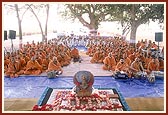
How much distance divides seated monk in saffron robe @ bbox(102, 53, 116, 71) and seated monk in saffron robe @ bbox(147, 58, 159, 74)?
58 centimetres

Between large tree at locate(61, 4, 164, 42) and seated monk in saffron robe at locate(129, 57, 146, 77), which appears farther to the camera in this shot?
seated monk in saffron robe at locate(129, 57, 146, 77)

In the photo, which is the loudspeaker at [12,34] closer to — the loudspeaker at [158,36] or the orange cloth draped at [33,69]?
the orange cloth draped at [33,69]

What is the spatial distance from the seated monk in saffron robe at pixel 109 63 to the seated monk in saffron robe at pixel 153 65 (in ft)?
1.90

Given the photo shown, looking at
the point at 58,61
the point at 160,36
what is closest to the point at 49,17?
the point at 58,61

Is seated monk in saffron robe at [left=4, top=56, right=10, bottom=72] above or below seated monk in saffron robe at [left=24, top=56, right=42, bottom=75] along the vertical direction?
above

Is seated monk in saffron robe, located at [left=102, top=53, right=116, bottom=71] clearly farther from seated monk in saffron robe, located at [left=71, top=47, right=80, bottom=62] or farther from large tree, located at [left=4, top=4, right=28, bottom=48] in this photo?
large tree, located at [left=4, top=4, right=28, bottom=48]

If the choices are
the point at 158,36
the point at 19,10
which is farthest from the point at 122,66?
the point at 19,10

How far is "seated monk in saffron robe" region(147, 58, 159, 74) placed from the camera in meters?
5.18

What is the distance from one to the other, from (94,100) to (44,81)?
0.88 meters

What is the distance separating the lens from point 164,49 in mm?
4797

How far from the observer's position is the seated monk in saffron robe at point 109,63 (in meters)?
5.29

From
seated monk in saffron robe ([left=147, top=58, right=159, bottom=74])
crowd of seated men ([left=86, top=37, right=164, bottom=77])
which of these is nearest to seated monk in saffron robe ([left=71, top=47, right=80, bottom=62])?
crowd of seated men ([left=86, top=37, right=164, bottom=77])

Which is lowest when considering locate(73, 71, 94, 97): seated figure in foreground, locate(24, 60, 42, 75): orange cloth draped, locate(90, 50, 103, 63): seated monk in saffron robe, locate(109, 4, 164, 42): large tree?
locate(73, 71, 94, 97): seated figure in foreground

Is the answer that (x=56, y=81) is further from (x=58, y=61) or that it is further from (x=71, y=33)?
(x=71, y=33)
